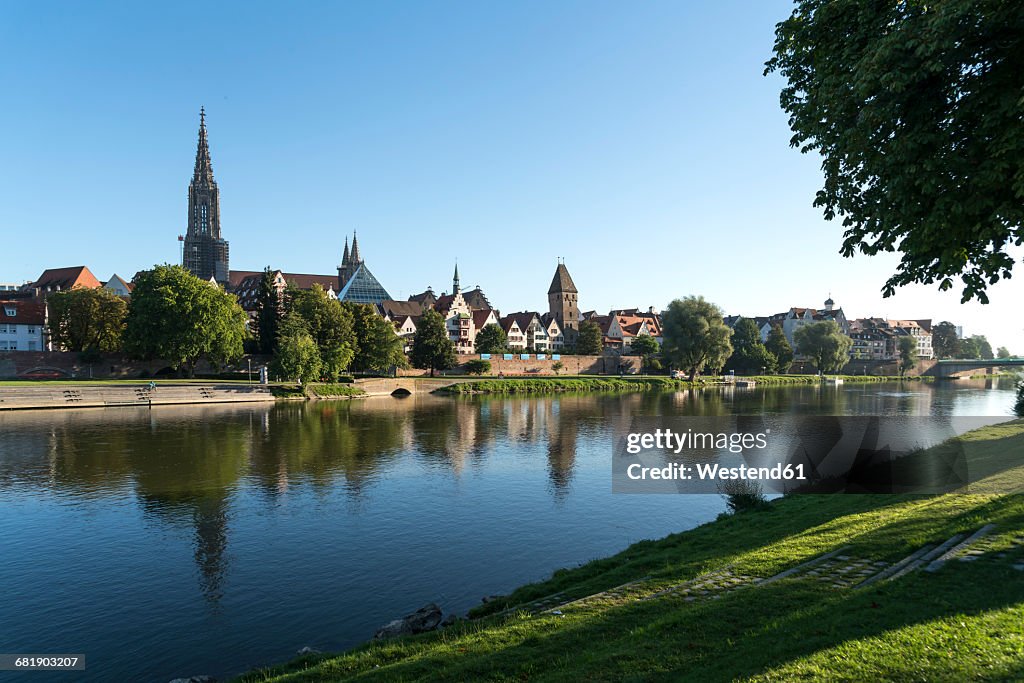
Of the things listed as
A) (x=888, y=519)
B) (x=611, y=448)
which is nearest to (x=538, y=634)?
(x=888, y=519)

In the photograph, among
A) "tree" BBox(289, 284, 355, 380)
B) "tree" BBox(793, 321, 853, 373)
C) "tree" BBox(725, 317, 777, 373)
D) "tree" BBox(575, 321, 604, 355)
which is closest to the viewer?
"tree" BBox(289, 284, 355, 380)

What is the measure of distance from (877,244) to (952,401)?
8062 centimetres

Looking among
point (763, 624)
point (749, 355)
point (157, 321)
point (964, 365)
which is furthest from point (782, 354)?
point (763, 624)

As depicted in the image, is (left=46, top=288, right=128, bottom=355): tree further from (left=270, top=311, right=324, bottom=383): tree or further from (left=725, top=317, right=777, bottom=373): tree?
(left=725, top=317, right=777, bottom=373): tree

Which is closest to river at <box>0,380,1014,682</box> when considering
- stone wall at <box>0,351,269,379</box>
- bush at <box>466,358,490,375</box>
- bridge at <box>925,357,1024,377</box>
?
stone wall at <box>0,351,269,379</box>

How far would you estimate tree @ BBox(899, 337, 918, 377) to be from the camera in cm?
14475

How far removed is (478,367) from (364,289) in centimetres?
5387

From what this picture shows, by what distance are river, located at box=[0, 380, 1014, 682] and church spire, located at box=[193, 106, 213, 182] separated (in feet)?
431

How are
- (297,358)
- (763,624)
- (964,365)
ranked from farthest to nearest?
(964,365), (297,358), (763,624)

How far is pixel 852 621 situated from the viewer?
7.89 m

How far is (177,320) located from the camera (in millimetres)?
74875

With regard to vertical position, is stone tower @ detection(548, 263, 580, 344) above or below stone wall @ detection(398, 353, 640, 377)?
above

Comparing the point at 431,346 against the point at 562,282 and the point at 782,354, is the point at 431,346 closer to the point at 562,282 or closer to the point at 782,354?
the point at 562,282

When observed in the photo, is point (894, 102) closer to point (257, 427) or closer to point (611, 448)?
point (611, 448)
